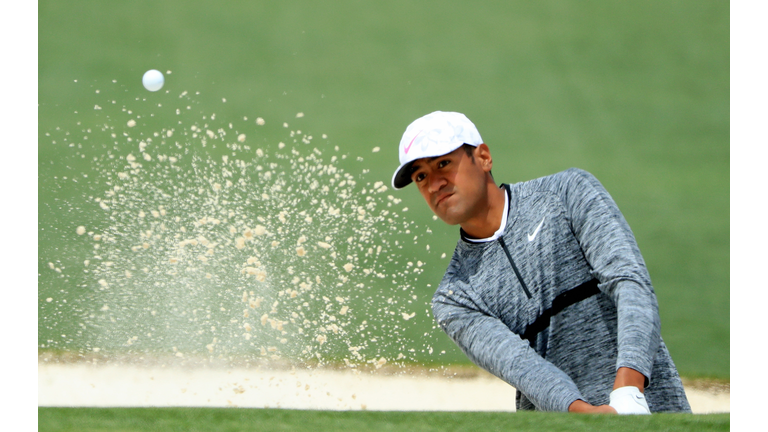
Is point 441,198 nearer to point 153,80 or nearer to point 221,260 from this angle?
point 221,260

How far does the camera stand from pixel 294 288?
2.69 meters

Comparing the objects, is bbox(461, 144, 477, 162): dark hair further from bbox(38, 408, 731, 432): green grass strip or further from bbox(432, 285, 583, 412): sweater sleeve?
bbox(38, 408, 731, 432): green grass strip

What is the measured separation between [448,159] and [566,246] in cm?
27

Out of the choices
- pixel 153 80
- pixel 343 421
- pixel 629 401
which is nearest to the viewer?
pixel 343 421

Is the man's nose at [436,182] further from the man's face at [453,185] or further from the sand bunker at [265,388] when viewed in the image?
the sand bunker at [265,388]

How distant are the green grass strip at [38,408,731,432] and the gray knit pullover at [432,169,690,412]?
0.92 ft

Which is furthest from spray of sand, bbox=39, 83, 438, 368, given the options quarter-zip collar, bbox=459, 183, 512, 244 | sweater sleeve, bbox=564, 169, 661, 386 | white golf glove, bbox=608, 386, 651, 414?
white golf glove, bbox=608, 386, 651, 414

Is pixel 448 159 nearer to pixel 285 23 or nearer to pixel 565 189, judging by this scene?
pixel 565 189

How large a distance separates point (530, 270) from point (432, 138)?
0.30 metres

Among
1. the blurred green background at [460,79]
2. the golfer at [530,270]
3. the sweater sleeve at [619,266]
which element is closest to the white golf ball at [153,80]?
the blurred green background at [460,79]

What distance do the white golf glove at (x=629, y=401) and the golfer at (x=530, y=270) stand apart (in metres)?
0.13

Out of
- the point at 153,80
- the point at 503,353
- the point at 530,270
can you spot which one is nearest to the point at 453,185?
the point at 530,270

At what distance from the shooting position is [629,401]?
3.35 ft

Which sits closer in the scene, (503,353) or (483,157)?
(503,353)
